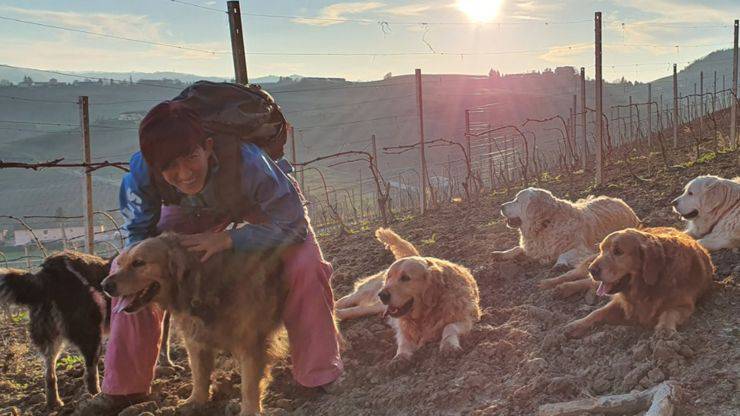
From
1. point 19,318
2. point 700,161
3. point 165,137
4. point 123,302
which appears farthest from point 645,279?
point 700,161

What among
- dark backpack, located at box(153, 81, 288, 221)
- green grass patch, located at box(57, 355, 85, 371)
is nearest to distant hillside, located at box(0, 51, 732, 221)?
Answer: green grass patch, located at box(57, 355, 85, 371)

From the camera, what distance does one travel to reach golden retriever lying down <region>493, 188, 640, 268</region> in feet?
21.5

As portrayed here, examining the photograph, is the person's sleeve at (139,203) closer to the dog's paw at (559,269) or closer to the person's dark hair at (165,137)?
the person's dark hair at (165,137)

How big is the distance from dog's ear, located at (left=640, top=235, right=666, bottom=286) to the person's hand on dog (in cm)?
269

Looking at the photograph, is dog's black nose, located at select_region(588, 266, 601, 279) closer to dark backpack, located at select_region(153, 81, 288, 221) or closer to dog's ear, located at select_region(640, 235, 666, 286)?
dog's ear, located at select_region(640, 235, 666, 286)

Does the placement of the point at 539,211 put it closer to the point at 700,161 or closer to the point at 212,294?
the point at 212,294

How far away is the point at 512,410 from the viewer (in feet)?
9.95

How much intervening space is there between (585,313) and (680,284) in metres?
0.78

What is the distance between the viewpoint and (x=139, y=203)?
3.62 meters

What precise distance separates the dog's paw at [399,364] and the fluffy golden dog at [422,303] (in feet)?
0.90

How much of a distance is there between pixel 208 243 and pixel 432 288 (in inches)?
77.1

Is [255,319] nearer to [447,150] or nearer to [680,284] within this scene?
[680,284]

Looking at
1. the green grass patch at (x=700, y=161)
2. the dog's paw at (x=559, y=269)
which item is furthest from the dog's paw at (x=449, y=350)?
the green grass patch at (x=700, y=161)

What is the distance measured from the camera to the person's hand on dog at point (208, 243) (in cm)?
324
